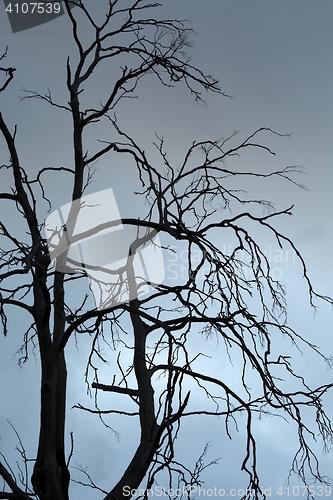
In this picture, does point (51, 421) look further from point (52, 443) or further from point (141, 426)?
point (141, 426)

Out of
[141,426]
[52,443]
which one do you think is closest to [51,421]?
[52,443]

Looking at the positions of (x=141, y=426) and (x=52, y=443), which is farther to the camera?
(x=141, y=426)

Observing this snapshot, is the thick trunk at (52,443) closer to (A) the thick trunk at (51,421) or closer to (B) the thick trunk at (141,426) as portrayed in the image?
(A) the thick trunk at (51,421)

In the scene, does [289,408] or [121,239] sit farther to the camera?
[121,239]

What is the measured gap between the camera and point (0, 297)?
4629 mm

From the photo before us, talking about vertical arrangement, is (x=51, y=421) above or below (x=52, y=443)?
above

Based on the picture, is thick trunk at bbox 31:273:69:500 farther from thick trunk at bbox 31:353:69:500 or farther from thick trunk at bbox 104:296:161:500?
thick trunk at bbox 104:296:161:500

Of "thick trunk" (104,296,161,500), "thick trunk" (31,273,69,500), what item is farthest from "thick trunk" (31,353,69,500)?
"thick trunk" (104,296,161,500)

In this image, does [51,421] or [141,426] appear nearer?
[51,421]

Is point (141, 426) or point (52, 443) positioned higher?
point (141, 426)

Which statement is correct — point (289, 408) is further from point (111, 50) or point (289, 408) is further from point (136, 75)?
point (111, 50)

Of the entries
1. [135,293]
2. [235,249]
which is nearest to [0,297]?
[135,293]

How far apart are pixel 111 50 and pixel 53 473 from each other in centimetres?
424

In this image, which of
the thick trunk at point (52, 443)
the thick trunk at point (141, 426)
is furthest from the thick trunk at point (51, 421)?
the thick trunk at point (141, 426)
